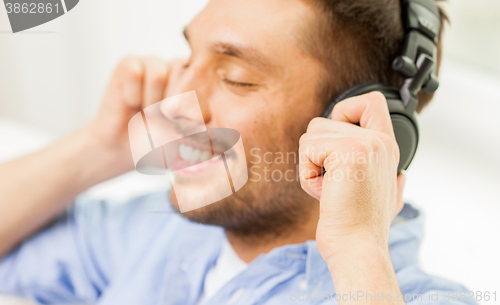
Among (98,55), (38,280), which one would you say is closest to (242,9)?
(38,280)

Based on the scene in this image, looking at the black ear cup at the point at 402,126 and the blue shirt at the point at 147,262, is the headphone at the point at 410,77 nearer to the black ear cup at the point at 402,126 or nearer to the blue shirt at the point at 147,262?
the black ear cup at the point at 402,126

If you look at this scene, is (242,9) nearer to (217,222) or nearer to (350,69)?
(350,69)

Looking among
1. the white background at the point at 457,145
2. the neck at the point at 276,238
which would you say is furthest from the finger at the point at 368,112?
the white background at the point at 457,145

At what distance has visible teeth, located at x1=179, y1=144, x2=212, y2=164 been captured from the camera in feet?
2.82

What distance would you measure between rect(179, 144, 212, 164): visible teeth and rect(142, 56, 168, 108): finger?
0.54 ft

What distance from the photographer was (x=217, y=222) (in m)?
0.86

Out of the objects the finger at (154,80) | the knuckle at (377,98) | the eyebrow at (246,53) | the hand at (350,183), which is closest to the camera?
the hand at (350,183)

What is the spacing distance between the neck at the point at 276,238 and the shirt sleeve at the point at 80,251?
0.27 metres

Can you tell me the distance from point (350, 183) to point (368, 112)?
145 millimetres

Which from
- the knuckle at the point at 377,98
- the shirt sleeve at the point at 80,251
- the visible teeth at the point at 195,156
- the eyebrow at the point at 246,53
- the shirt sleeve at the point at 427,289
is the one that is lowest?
Answer: the shirt sleeve at the point at 80,251

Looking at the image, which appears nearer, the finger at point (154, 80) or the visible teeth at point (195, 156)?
the visible teeth at point (195, 156)

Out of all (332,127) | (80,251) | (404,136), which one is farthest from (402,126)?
(80,251)

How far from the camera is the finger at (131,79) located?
994 millimetres

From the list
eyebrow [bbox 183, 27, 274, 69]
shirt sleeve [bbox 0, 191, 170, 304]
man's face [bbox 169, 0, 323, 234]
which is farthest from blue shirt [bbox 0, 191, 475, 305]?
eyebrow [bbox 183, 27, 274, 69]
